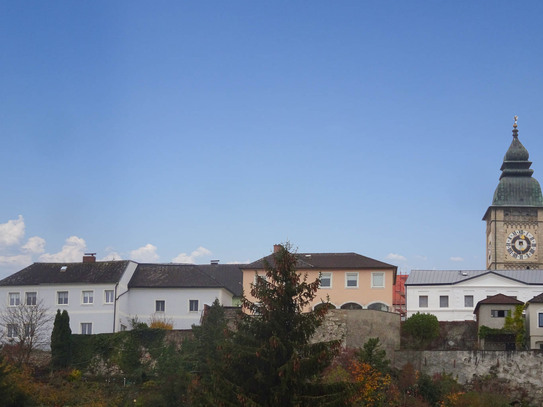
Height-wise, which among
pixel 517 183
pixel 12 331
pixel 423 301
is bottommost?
pixel 12 331

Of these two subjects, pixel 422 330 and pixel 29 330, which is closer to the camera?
pixel 422 330

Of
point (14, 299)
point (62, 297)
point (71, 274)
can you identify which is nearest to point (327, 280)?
point (71, 274)

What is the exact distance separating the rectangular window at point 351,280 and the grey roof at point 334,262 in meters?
0.63

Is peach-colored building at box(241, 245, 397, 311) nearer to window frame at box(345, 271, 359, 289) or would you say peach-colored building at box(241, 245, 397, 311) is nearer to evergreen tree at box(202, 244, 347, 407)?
window frame at box(345, 271, 359, 289)

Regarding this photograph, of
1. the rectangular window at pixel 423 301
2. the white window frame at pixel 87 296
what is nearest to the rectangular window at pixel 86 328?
the white window frame at pixel 87 296

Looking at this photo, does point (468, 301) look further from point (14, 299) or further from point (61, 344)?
point (14, 299)

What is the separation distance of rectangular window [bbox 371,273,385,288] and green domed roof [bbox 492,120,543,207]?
144 feet

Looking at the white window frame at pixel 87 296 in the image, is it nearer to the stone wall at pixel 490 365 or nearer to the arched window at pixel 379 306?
the arched window at pixel 379 306

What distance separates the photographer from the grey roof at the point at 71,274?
72.1 metres

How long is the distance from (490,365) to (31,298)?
115 feet

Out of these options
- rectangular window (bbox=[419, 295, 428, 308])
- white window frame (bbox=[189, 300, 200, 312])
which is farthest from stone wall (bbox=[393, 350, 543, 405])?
white window frame (bbox=[189, 300, 200, 312])

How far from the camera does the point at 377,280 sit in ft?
229

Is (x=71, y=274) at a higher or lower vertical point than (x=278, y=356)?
higher

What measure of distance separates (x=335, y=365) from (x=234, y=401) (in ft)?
72.0
